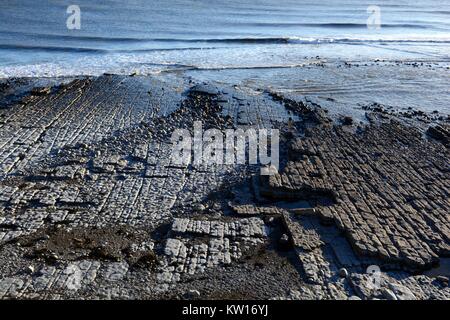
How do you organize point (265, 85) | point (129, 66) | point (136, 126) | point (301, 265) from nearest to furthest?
1. point (301, 265)
2. point (136, 126)
3. point (265, 85)
4. point (129, 66)

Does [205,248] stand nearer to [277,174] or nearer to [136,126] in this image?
[277,174]
